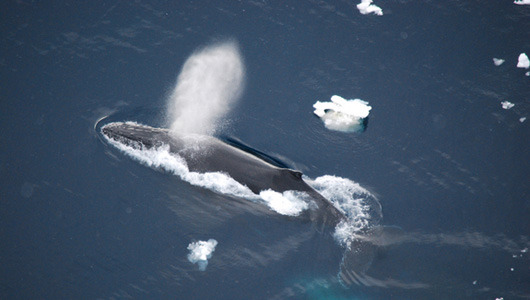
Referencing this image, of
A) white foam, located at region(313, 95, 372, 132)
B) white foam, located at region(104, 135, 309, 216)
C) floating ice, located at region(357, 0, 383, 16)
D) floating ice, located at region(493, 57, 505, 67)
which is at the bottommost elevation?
white foam, located at region(104, 135, 309, 216)

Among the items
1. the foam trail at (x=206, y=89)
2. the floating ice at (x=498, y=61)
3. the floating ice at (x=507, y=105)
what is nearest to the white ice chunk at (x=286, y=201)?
the foam trail at (x=206, y=89)

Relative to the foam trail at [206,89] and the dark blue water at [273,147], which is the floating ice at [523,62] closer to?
the dark blue water at [273,147]

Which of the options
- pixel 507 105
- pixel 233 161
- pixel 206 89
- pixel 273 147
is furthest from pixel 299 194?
pixel 507 105

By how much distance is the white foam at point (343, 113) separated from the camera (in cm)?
1655

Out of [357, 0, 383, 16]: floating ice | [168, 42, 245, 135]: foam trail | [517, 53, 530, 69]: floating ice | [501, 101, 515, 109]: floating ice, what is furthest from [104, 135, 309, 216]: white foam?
[517, 53, 530, 69]: floating ice

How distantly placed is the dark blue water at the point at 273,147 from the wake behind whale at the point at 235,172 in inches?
16.5

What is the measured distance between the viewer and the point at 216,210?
15078 mm

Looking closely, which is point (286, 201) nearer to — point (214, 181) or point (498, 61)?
point (214, 181)

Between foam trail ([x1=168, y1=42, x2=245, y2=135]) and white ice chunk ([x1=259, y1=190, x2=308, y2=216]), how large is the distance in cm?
358

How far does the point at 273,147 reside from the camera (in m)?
15.8

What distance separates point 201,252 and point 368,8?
1333 centimetres

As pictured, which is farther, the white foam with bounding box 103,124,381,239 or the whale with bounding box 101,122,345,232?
the white foam with bounding box 103,124,381,239

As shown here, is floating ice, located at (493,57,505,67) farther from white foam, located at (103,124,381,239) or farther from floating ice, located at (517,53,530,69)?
white foam, located at (103,124,381,239)

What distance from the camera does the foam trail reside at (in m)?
16.4
